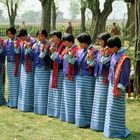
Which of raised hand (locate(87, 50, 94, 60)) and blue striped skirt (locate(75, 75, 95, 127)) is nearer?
raised hand (locate(87, 50, 94, 60))

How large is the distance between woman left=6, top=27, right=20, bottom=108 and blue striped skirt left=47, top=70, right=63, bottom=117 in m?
1.03

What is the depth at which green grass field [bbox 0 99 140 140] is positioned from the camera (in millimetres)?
7575

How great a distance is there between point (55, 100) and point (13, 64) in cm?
139

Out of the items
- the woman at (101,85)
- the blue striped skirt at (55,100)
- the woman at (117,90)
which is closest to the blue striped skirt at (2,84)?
the blue striped skirt at (55,100)

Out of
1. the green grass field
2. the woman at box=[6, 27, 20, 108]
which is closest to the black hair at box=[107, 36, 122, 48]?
the green grass field

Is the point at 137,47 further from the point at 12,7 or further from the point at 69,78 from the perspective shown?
the point at 12,7

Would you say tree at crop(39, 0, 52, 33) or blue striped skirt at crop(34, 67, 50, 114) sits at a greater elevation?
tree at crop(39, 0, 52, 33)

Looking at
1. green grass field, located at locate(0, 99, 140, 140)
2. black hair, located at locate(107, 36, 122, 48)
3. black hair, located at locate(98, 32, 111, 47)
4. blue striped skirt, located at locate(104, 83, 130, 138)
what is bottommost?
green grass field, located at locate(0, 99, 140, 140)

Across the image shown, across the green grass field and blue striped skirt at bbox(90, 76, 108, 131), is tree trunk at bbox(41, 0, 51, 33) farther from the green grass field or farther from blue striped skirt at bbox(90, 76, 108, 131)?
blue striped skirt at bbox(90, 76, 108, 131)

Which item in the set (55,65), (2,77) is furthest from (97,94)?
(2,77)

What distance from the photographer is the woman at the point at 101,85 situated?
769 centimetres

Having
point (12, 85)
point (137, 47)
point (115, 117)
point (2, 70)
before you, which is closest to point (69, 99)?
point (115, 117)

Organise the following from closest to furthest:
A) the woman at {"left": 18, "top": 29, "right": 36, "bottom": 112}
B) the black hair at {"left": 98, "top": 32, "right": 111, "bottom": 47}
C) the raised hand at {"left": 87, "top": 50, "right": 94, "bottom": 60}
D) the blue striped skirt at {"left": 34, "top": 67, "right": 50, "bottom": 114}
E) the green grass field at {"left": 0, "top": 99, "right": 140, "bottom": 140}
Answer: the green grass field at {"left": 0, "top": 99, "right": 140, "bottom": 140}, the black hair at {"left": 98, "top": 32, "right": 111, "bottom": 47}, the raised hand at {"left": 87, "top": 50, "right": 94, "bottom": 60}, the blue striped skirt at {"left": 34, "top": 67, "right": 50, "bottom": 114}, the woman at {"left": 18, "top": 29, "right": 36, "bottom": 112}

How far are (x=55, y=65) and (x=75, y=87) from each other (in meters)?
0.65
